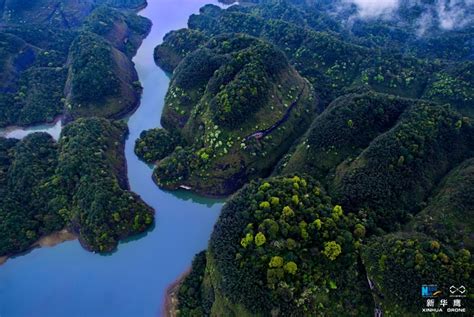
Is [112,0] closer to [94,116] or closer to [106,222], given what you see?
[94,116]

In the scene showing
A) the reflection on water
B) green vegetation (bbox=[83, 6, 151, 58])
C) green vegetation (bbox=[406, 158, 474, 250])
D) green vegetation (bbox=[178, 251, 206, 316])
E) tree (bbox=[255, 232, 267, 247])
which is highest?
green vegetation (bbox=[83, 6, 151, 58])

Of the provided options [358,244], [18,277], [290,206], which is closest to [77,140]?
[18,277]

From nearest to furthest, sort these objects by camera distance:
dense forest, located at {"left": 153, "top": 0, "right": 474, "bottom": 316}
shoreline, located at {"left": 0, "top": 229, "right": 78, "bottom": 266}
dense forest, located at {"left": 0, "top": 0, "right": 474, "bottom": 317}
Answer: dense forest, located at {"left": 153, "top": 0, "right": 474, "bottom": 316}, dense forest, located at {"left": 0, "top": 0, "right": 474, "bottom": 317}, shoreline, located at {"left": 0, "top": 229, "right": 78, "bottom": 266}

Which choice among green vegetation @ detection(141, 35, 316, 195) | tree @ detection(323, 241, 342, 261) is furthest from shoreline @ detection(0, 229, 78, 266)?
tree @ detection(323, 241, 342, 261)

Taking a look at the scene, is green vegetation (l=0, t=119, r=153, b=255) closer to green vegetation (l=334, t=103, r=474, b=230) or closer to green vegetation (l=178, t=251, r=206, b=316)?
green vegetation (l=178, t=251, r=206, b=316)

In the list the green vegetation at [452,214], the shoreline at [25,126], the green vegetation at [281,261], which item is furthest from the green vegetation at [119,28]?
the green vegetation at [452,214]

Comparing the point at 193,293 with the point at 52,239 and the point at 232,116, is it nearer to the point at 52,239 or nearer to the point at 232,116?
the point at 52,239
